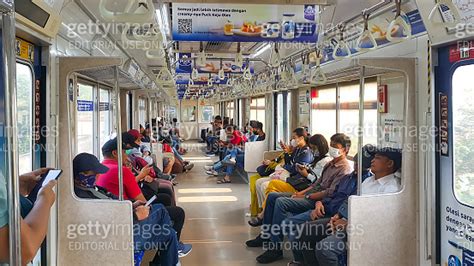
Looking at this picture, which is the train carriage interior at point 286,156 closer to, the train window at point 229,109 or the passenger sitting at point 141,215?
the passenger sitting at point 141,215

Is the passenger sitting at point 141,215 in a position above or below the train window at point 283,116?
below

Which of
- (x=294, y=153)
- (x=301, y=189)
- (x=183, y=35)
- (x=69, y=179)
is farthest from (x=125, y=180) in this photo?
(x=294, y=153)

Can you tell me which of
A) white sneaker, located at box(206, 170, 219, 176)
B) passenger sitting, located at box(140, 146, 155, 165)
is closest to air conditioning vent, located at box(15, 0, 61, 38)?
passenger sitting, located at box(140, 146, 155, 165)

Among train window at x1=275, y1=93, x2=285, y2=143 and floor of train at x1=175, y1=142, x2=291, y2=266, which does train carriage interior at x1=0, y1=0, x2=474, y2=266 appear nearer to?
floor of train at x1=175, y1=142, x2=291, y2=266

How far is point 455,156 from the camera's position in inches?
140

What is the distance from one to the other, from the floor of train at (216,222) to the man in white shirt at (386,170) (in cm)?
161

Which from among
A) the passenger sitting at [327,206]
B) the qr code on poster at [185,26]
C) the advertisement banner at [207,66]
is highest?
the advertisement banner at [207,66]

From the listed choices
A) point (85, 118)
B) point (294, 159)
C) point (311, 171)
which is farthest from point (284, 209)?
point (85, 118)

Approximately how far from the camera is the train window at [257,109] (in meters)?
13.4

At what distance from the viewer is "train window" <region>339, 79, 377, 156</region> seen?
18.1 ft

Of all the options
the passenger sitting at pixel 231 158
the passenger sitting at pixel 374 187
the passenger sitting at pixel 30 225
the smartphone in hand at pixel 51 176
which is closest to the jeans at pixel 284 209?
the passenger sitting at pixel 374 187

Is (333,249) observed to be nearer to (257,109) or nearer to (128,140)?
(128,140)

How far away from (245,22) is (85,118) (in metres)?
2.20

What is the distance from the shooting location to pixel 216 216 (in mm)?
7219
